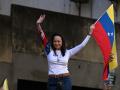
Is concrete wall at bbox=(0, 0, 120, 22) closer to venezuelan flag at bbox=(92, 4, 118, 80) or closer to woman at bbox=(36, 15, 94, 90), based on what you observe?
venezuelan flag at bbox=(92, 4, 118, 80)

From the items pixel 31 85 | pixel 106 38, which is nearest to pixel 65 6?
pixel 31 85

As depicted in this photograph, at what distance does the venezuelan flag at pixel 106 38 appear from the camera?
11734 mm

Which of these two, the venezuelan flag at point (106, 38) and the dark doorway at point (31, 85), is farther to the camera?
the dark doorway at point (31, 85)

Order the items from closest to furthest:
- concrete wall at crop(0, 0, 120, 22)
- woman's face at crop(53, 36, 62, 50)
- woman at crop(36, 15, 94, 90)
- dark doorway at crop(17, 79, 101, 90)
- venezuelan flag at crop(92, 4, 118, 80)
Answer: woman at crop(36, 15, 94, 90) → woman's face at crop(53, 36, 62, 50) → venezuelan flag at crop(92, 4, 118, 80) → dark doorway at crop(17, 79, 101, 90) → concrete wall at crop(0, 0, 120, 22)

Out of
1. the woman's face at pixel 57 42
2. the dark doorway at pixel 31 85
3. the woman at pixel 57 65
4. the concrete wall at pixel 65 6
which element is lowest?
the dark doorway at pixel 31 85

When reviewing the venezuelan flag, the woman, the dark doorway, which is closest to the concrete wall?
the dark doorway

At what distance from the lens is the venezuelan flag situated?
11.7 metres

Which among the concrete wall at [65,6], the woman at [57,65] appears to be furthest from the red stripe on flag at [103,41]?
the concrete wall at [65,6]

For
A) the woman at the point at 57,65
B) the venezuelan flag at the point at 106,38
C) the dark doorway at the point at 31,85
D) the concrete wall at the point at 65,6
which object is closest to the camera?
the woman at the point at 57,65

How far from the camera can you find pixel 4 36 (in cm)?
1412

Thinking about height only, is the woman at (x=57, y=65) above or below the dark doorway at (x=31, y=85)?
above

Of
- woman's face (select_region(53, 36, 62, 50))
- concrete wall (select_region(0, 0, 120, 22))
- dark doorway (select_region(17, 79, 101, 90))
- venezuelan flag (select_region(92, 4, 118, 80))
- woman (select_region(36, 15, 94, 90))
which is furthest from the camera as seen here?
concrete wall (select_region(0, 0, 120, 22))

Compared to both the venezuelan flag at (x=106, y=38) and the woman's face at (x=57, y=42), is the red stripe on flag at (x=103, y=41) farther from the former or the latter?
the woman's face at (x=57, y=42)

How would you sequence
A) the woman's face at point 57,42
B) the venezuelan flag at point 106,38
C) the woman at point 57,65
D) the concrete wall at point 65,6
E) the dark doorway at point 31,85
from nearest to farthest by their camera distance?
1. the woman at point 57,65
2. the woman's face at point 57,42
3. the venezuelan flag at point 106,38
4. the dark doorway at point 31,85
5. the concrete wall at point 65,6
